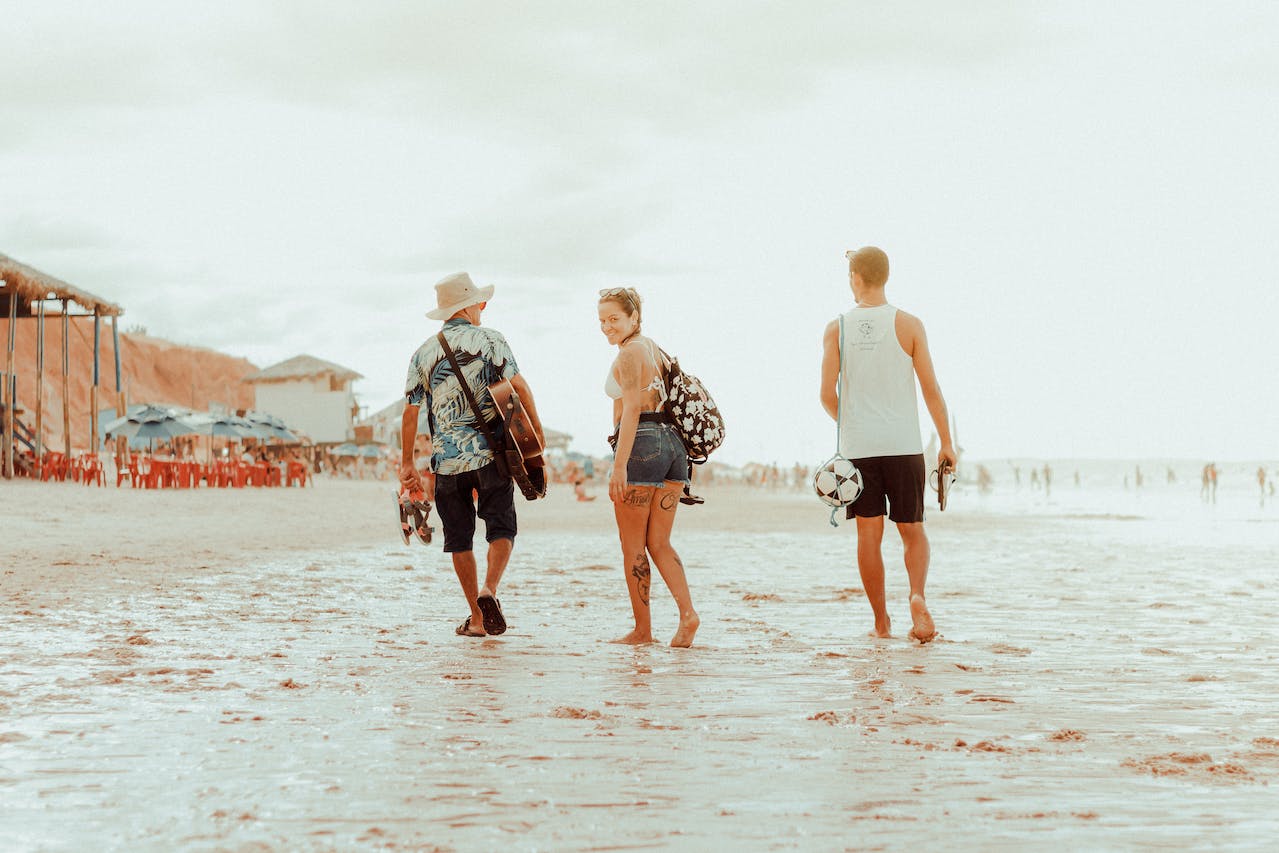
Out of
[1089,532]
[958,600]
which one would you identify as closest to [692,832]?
[958,600]

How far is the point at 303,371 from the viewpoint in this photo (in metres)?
68.9

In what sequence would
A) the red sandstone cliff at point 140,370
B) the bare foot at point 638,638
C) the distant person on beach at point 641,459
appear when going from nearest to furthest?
the distant person on beach at point 641,459, the bare foot at point 638,638, the red sandstone cliff at point 140,370

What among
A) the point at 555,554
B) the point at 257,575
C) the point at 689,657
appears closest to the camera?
the point at 689,657

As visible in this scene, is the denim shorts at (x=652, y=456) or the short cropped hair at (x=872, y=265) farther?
the short cropped hair at (x=872, y=265)

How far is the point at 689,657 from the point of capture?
4.96 m

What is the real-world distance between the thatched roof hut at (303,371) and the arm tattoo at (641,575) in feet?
216

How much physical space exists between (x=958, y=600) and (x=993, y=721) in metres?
3.97

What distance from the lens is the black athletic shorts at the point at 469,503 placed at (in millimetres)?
5449

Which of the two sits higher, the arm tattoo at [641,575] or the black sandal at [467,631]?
the arm tattoo at [641,575]

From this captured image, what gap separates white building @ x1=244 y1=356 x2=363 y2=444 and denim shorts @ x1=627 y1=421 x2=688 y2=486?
65619mm

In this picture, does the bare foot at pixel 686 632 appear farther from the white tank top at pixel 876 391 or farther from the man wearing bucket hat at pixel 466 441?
the white tank top at pixel 876 391

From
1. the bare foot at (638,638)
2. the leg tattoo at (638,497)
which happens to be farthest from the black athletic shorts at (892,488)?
the bare foot at (638,638)

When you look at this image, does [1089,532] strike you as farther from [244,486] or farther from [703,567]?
[244,486]

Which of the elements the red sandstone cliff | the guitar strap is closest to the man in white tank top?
the guitar strap
